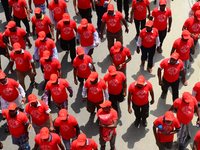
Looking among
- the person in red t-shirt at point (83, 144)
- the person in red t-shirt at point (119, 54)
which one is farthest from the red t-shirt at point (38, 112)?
the person in red t-shirt at point (119, 54)

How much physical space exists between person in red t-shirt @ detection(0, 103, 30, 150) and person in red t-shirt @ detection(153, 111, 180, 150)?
3.75 meters

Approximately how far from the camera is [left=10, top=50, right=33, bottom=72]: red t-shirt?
9.84 m

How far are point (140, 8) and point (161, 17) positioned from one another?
41.3 inches

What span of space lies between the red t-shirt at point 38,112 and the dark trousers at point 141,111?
9.07 ft

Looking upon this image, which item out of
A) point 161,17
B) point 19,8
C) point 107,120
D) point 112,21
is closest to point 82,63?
point 112,21

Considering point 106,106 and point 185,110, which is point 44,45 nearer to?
point 106,106

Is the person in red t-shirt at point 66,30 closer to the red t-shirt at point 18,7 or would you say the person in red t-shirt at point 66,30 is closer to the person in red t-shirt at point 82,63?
the person in red t-shirt at point 82,63

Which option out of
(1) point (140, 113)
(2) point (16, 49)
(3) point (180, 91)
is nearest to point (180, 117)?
(1) point (140, 113)

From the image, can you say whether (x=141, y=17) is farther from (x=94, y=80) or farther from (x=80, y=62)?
(x=94, y=80)

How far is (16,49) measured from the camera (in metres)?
9.65

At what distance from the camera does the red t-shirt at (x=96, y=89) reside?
874 centimetres

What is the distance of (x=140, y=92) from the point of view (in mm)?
8586

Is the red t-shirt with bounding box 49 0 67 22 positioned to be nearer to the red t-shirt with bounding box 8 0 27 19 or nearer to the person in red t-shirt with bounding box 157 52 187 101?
the red t-shirt with bounding box 8 0 27 19

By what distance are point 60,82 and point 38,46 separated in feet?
6.90
